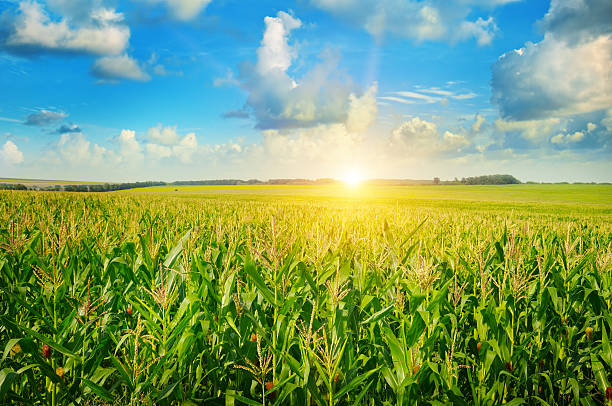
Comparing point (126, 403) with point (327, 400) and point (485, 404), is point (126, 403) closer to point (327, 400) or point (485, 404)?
point (327, 400)

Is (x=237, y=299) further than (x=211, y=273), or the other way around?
(x=211, y=273)

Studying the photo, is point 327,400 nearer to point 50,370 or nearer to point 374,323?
point 374,323

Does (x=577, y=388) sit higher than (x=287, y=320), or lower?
lower

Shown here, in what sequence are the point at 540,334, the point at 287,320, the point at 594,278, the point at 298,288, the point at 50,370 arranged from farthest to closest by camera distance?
the point at 594,278 < the point at 540,334 < the point at 298,288 < the point at 287,320 < the point at 50,370

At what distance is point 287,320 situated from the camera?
2.55 m

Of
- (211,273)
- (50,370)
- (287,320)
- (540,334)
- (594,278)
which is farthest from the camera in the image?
(594,278)

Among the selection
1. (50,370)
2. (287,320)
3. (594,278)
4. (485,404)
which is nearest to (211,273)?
(287,320)

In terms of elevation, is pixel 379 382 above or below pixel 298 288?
below

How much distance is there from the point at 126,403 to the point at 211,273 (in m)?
1.36

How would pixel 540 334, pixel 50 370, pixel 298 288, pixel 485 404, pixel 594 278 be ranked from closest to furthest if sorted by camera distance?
pixel 50 370 < pixel 485 404 < pixel 298 288 < pixel 540 334 < pixel 594 278

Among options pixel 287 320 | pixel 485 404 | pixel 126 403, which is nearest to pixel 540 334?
pixel 485 404

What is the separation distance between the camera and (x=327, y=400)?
220 centimetres

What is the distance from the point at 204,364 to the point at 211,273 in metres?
1.01

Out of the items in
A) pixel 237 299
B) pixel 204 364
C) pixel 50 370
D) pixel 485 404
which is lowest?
pixel 485 404
